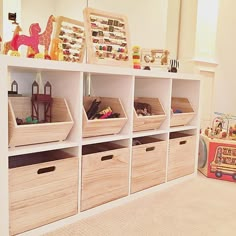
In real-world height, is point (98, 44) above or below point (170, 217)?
above

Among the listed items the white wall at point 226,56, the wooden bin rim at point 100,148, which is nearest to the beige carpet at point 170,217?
the wooden bin rim at point 100,148

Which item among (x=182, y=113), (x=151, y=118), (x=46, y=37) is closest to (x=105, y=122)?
(x=151, y=118)

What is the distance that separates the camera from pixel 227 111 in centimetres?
262

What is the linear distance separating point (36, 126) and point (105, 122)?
0.35m

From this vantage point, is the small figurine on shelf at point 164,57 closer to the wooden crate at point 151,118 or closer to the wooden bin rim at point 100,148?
the wooden crate at point 151,118

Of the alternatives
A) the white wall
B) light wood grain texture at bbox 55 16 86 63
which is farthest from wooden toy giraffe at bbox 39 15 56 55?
the white wall

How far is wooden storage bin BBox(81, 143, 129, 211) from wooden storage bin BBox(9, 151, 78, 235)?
0.06 m

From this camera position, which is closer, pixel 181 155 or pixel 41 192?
pixel 41 192

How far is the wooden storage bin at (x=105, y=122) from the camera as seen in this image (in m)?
1.28

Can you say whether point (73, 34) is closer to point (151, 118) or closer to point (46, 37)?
point (46, 37)

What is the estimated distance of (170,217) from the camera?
4.30 feet

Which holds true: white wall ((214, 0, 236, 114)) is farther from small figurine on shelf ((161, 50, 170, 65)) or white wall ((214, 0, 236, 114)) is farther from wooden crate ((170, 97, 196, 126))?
small figurine on shelf ((161, 50, 170, 65))

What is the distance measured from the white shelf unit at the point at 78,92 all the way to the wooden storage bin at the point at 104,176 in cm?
3

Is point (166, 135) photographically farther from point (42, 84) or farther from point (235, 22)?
point (235, 22)
